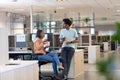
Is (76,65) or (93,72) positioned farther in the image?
(76,65)

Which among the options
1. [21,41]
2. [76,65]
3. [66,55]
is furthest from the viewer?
[21,41]

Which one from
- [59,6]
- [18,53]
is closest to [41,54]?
[18,53]

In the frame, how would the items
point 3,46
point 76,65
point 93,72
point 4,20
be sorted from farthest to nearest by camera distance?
1. point 4,20
2. point 76,65
3. point 3,46
4. point 93,72

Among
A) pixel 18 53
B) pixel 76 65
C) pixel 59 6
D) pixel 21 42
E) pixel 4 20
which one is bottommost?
pixel 76 65

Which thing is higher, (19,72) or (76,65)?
(19,72)

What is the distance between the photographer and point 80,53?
6.91m

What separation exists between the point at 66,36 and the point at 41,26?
44.7 ft

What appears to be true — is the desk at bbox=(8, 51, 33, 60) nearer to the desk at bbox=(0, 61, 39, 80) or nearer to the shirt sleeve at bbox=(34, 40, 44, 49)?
the shirt sleeve at bbox=(34, 40, 44, 49)

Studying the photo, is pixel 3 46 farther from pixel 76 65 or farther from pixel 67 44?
pixel 76 65

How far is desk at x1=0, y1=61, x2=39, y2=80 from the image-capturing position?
2.70 m

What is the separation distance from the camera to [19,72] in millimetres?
3090

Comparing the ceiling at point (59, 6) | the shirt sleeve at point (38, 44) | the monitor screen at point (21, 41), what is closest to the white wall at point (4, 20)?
the ceiling at point (59, 6)

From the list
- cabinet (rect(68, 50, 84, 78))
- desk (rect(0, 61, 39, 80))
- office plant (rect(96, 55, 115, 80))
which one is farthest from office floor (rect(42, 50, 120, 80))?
desk (rect(0, 61, 39, 80))

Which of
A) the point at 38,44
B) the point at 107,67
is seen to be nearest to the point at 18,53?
the point at 38,44
